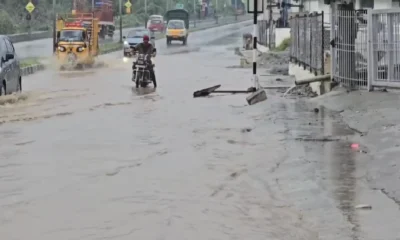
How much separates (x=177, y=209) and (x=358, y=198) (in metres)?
1.84

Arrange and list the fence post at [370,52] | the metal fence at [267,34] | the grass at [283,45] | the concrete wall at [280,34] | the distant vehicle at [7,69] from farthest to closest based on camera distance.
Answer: the metal fence at [267,34]
the concrete wall at [280,34]
the grass at [283,45]
the distant vehicle at [7,69]
the fence post at [370,52]

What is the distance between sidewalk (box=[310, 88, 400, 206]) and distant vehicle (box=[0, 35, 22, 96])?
676 cm

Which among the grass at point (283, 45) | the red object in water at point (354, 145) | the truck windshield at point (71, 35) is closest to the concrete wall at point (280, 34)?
the grass at point (283, 45)

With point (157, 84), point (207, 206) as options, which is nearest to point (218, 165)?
point (207, 206)

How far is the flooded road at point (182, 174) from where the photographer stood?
24.5ft

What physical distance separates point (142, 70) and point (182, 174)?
1347 cm

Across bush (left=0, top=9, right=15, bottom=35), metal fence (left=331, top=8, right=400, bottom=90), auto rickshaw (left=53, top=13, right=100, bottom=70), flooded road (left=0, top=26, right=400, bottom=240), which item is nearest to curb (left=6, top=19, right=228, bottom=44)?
bush (left=0, top=9, right=15, bottom=35)

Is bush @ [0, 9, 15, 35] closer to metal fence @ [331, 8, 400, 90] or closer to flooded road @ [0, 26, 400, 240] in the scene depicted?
flooded road @ [0, 26, 400, 240]

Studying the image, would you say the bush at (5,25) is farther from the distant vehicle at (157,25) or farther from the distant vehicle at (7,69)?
the distant vehicle at (7,69)

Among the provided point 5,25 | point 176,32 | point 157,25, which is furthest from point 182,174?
point 157,25

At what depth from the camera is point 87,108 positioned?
58.9 feet

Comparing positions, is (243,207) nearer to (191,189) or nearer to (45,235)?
(191,189)

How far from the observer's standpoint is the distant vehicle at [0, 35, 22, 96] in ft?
60.5

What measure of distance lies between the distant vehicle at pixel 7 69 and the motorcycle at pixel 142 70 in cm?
397
